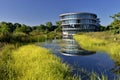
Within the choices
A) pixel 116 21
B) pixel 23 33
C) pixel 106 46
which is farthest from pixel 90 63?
pixel 23 33

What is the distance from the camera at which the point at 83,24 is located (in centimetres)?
7675

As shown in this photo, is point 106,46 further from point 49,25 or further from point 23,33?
point 49,25

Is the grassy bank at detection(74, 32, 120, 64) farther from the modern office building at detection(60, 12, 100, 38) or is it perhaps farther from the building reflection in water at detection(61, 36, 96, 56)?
the modern office building at detection(60, 12, 100, 38)

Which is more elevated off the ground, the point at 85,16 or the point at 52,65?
the point at 85,16

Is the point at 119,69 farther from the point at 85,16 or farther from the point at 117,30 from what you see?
the point at 85,16

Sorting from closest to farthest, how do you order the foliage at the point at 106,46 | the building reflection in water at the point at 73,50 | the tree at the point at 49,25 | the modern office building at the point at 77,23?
the foliage at the point at 106,46 < the building reflection in water at the point at 73,50 < the modern office building at the point at 77,23 < the tree at the point at 49,25

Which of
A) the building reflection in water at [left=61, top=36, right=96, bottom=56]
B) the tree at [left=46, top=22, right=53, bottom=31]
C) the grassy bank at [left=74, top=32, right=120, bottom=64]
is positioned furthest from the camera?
the tree at [left=46, top=22, right=53, bottom=31]

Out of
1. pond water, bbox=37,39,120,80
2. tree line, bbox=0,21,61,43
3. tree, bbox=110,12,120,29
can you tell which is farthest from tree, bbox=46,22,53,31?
pond water, bbox=37,39,120,80

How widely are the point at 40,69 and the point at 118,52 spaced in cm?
1037

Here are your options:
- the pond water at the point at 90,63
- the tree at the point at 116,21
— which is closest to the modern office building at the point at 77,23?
the tree at the point at 116,21

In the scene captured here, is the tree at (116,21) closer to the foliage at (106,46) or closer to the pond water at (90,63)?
the foliage at (106,46)

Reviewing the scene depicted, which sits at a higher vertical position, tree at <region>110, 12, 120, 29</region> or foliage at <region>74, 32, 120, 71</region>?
tree at <region>110, 12, 120, 29</region>

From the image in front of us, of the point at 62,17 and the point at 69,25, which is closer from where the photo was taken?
the point at 69,25

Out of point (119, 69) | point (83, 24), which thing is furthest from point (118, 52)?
point (83, 24)
